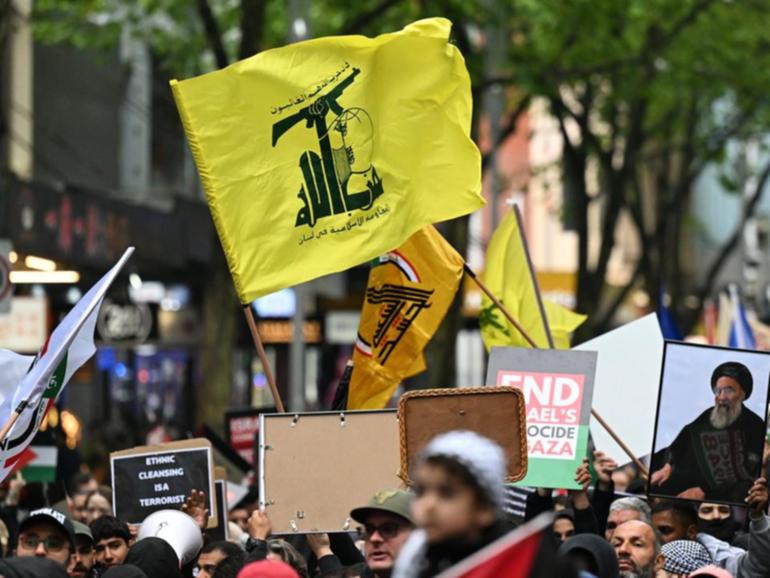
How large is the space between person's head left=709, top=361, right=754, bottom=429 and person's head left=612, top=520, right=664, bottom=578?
2.93ft

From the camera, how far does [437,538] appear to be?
209 inches

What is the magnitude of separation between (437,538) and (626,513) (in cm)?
395

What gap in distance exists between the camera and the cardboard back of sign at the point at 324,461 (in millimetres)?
8945

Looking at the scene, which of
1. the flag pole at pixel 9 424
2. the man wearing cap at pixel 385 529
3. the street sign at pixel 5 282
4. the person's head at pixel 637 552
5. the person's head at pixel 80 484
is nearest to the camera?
the man wearing cap at pixel 385 529

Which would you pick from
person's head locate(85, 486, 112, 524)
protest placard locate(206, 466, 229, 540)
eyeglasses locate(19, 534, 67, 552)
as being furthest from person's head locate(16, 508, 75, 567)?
person's head locate(85, 486, 112, 524)

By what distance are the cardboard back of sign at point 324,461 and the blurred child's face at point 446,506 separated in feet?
11.9

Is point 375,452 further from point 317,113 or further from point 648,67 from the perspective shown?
point 648,67

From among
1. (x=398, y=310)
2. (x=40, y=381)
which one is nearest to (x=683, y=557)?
(x=40, y=381)

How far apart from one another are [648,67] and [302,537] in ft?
57.4

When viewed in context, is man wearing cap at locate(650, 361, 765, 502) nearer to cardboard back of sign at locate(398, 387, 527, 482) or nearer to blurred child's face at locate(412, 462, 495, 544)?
cardboard back of sign at locate(398, 387, 527, 482)

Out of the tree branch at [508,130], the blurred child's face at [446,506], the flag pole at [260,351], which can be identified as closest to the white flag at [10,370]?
the flag pole at [260,351]

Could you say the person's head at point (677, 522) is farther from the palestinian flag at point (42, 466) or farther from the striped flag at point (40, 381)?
the palestinian flag at point (42, 466)

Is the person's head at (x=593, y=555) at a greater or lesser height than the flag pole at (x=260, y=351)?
lesser

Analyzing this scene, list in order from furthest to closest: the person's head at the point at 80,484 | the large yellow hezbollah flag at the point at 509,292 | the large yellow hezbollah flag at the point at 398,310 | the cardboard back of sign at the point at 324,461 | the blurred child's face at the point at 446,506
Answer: the person's head at the point at 80,484 < the large yellow hezbollah flag at the point at 509,292 < the large yellow hezbollah flag at the point at 398,310 < the cardboard back of sign at the point at 324,461 < the blurred child's face at the point at 446,506
